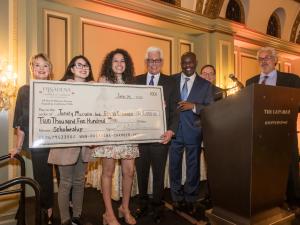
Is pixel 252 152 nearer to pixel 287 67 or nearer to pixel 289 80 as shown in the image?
pixel 289 80

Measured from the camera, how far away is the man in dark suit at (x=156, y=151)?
2.78 metres

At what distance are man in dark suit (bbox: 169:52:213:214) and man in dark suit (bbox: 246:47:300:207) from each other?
0.58 m

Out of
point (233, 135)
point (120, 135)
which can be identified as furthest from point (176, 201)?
point (233, 135)

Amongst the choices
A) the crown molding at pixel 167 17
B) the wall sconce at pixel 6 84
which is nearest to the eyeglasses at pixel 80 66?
the wall sconce at pixel 6 84

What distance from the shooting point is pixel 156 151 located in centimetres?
277

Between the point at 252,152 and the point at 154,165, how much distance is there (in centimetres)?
145

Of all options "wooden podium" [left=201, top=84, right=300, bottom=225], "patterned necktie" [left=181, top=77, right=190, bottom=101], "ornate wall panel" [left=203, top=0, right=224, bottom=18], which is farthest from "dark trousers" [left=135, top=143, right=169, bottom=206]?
"ornate wall panel" [left=203, top=0, right=224, bottom=18]

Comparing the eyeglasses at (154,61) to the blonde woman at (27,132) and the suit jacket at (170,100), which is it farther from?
the blonde woman at (27,132)

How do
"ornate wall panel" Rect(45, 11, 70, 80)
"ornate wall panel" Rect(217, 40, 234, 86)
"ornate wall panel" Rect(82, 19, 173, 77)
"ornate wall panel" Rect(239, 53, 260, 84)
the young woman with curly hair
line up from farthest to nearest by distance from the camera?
"ornate wall panel" Rect(239, 53, 260, 84) → "ornate wall panel" Rect(217, 40, 234, 86) → "ornate wall panel" Rect(82, 19, 173, 77) → "ornate wall panel" Rect(45, 11, 70, 80) → the young woman with curly hair

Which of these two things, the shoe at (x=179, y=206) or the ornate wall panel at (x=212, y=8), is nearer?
the shoe at (x=179, y=206)

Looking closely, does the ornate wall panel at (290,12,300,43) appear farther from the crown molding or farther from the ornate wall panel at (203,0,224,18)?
the ornate wall panel at (203,0,224,18)

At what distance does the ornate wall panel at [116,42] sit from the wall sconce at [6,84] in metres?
1.70

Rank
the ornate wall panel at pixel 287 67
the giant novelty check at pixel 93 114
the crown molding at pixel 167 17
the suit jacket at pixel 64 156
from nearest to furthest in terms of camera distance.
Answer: the giant novelty check at pixel 93 114 → the suit jacket at pixel 64 156 → the crown molding at pixel 167 17 → the ornate wall panel at pixel 287 67

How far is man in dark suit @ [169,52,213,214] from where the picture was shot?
2955 mm
